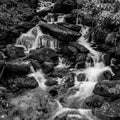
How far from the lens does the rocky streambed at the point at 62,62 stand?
8.77m

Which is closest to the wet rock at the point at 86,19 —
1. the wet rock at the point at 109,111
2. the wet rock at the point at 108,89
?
the wet rock at the point at 108,89

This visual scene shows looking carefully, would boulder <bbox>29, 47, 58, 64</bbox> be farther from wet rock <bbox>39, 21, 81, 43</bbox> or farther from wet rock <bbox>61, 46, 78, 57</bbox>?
wet rock <bbox>39, 21, 81, 43</bbox>

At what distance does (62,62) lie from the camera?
41.1ft

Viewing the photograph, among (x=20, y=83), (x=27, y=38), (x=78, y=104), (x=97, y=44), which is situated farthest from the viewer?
(x=27, y=38)

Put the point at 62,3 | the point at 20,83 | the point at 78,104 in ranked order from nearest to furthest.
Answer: the point at 78,104 < the point at 20,83 < the point at 62,3

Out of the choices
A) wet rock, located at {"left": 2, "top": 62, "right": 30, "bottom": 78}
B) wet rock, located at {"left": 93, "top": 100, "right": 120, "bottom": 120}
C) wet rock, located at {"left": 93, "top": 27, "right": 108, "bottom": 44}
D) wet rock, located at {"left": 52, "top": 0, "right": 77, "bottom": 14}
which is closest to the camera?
wet rock, located at {"left": 93, "top": 100, "right": 120, "bottom": 120}

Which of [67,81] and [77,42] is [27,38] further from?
[67,81]

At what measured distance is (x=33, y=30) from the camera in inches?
595

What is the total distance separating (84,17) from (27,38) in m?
4.53

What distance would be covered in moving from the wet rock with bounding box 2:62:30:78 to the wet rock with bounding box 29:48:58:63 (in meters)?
1.22

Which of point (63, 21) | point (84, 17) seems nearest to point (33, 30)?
point (63, 21)

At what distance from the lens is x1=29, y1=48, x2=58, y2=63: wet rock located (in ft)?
40.0

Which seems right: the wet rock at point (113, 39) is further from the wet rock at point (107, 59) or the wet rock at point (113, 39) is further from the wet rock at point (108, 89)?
the wet rock at point (108, 89)

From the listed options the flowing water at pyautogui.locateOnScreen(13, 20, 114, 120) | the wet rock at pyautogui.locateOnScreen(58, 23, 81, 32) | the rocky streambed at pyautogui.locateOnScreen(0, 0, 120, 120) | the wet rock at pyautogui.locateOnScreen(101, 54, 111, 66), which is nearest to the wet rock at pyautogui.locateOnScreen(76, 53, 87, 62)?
the rocky streambed at pyautogui.locateOnScreen(0, 0, 120, 120)
